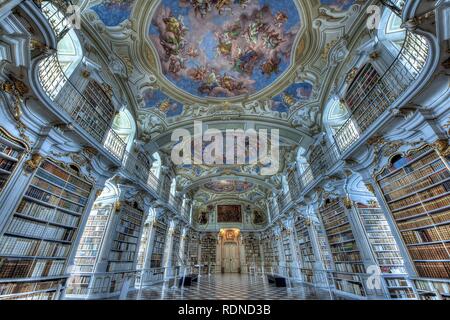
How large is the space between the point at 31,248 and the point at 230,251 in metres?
17.9

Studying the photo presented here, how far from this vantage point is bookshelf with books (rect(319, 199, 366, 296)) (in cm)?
601

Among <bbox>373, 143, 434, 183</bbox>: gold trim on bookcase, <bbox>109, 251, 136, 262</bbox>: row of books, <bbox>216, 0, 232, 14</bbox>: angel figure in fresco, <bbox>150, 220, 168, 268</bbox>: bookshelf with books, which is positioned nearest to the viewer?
<bbox>373, 143, 434, 183</bbox>: gold trim on bookcase

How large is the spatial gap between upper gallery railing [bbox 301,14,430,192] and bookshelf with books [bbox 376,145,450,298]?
52.4 inches

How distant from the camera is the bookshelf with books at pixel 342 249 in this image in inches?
237

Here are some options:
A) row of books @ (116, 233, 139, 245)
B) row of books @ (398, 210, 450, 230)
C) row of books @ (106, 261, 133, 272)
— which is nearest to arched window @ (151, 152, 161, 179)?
row of books @ (116, 233, 139, 245)

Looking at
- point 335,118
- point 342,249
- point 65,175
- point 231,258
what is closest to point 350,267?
point 342,249

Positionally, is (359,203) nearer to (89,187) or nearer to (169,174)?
(89,187)

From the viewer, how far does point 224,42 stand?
6895 millimetres

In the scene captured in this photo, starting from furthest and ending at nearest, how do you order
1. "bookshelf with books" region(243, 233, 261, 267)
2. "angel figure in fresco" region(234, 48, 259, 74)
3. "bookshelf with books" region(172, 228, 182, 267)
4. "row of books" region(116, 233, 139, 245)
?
"bookshelf with books" region(243, 233, 261, 267) < "bookshelf with books" region(172, 228, 182, 267) < "angel figure in fresco" region(234, 48, 259, 74) < "row of books" region(116, 233, 139, 245)

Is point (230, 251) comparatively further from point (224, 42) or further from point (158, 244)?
point (224, 42)

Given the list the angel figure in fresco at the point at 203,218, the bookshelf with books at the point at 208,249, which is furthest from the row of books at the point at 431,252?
the angel figure in fresco at the point at 203,218

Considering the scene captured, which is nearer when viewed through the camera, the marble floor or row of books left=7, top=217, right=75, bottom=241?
row of books left=7, top=217, right=75, bottom=241

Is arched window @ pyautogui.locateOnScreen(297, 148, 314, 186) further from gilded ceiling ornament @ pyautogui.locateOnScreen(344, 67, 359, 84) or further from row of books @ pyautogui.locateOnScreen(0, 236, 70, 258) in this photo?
row of books @ pyautogui.locateOnScreen(0, 236, 70, 258)

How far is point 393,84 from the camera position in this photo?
4.75m
